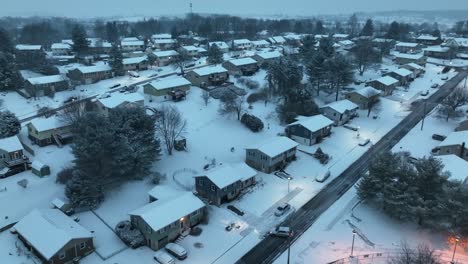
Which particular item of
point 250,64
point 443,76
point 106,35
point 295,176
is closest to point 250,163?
point 295,176

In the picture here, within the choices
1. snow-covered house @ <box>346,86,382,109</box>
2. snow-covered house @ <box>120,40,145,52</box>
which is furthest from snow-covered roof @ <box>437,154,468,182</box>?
snow-covered house @ <box>120,40,145,52</box>

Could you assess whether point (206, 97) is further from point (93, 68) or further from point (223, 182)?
point (93, 68)

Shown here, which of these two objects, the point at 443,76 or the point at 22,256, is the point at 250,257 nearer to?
the point at 22,256

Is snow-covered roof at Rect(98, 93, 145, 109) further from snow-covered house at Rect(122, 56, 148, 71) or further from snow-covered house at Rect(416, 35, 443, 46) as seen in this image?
snow-covered house at Rect(416, 35, 443, 46)

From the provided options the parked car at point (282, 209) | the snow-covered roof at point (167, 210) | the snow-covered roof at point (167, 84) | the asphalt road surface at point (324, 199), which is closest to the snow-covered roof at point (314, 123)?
the asphalt road surface at point (324, 199)

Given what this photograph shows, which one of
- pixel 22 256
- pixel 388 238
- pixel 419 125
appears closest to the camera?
pixel 22 256

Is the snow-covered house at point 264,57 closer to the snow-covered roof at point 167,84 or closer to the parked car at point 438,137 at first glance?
the snow-covered roof at point 167,84
